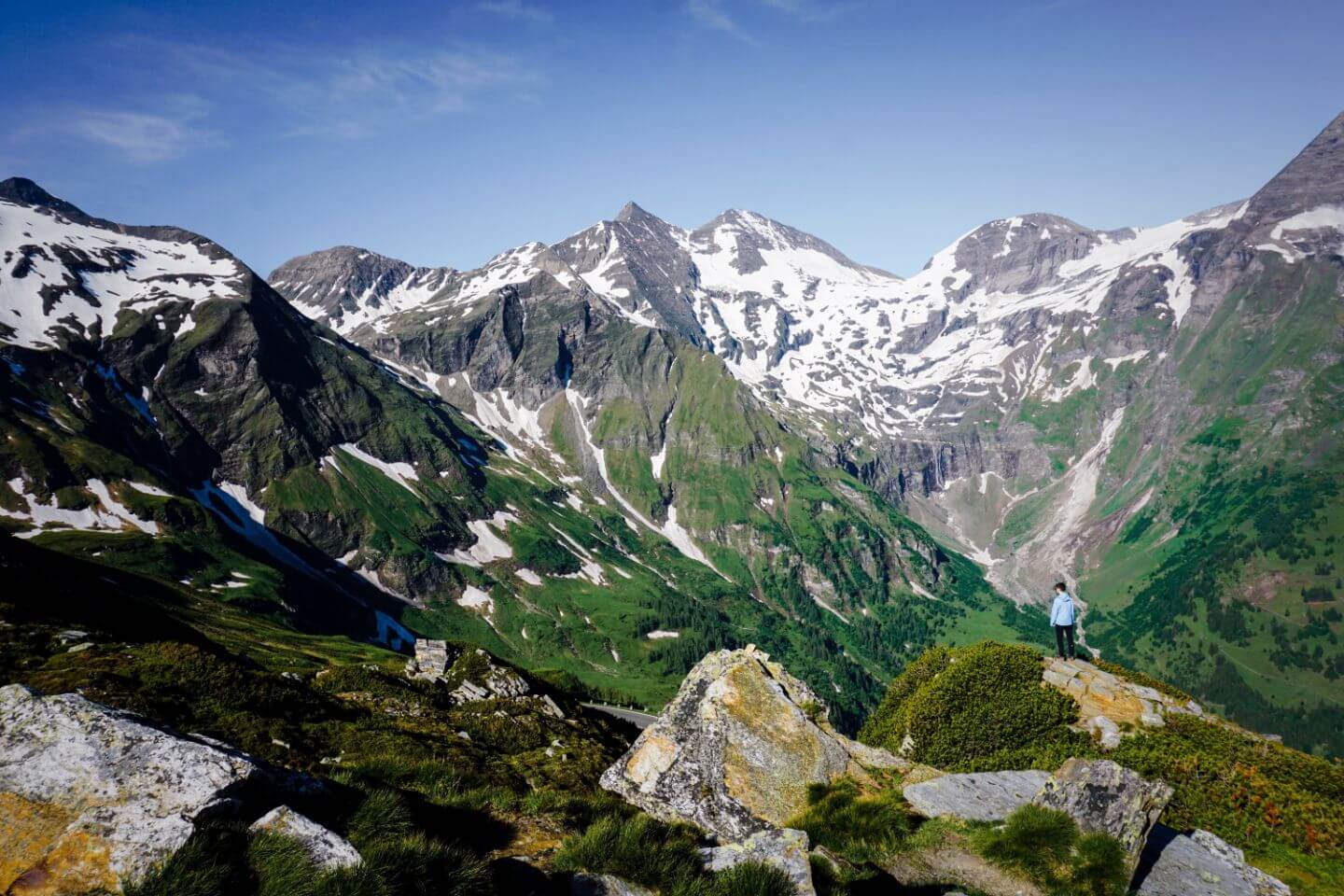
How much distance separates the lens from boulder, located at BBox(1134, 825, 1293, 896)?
46.7ft

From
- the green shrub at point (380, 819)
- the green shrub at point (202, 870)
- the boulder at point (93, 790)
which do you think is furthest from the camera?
the green shrub at point (380, 819)

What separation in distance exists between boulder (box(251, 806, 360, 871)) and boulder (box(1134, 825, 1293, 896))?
15.2 metres

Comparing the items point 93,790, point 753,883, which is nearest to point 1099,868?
point 753,883

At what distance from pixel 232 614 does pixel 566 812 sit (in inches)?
6491

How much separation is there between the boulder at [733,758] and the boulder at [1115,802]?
6778 millimetres

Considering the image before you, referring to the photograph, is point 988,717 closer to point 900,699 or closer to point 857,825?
point 900,699

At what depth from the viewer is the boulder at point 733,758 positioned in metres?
18.5

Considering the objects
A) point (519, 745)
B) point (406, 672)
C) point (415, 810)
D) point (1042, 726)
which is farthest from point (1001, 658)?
point (406, 672)

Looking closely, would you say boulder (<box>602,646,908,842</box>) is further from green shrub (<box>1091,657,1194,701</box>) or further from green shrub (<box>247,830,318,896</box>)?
green shrub (<box>1091,657,1194,701</box>)

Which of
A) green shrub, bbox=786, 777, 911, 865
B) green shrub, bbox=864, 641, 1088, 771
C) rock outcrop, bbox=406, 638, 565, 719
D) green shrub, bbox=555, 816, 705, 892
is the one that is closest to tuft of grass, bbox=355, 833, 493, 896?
green shrub, bbox=555, 816, 705, 892

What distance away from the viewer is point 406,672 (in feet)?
125

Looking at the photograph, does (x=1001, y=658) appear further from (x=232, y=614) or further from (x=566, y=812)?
(x=232, y=614)

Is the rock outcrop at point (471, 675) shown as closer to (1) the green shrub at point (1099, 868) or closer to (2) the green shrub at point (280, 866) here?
(1) the green shrub at point (1099, 868)

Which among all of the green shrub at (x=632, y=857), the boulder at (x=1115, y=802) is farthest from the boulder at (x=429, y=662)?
the boulder at (x=1115, y=802)
